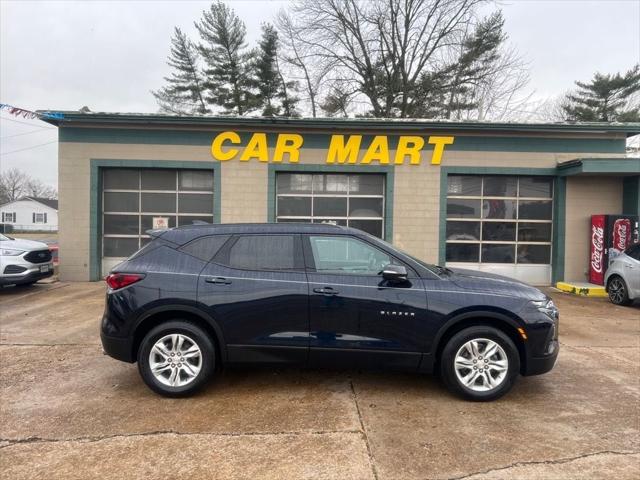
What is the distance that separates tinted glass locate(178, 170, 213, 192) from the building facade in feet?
0.11

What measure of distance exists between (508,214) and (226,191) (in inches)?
320

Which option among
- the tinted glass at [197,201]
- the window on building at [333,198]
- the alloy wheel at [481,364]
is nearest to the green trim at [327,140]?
the window on building at [333,198]

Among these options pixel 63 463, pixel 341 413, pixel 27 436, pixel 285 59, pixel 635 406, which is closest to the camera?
pixel 63 463

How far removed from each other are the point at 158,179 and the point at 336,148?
17.0 ft

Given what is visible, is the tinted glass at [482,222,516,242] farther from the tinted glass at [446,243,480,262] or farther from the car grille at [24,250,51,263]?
the car grille at [24,250,51,263]

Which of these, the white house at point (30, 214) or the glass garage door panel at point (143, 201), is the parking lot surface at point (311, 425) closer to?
the glass garage door panel at point (143, 201)

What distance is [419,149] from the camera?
11.8 m

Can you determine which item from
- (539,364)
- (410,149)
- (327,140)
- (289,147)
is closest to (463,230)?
(410,149)

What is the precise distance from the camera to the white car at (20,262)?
9.39 metres

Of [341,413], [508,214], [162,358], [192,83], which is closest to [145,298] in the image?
[162,358]

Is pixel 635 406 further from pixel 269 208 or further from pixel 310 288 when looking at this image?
pixel 269 208

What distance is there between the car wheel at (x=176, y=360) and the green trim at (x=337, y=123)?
8.44 meters

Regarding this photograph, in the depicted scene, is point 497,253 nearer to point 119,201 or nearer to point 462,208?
point 462,208

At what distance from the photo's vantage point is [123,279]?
408 cm
